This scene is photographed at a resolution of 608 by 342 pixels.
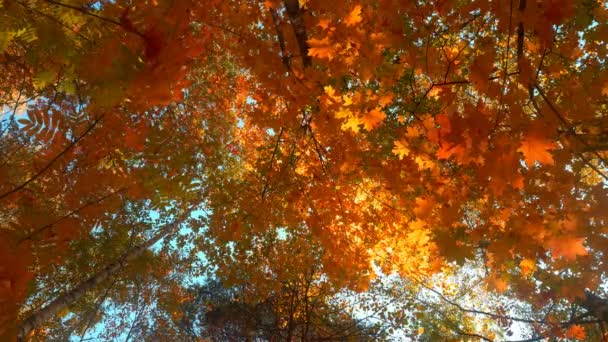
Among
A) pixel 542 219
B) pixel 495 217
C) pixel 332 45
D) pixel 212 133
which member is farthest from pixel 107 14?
pixel 212 133

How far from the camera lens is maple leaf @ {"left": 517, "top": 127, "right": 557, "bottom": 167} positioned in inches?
58.1

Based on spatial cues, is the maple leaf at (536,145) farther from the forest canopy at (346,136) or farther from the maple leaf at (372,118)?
the maple leaf at (372,118)

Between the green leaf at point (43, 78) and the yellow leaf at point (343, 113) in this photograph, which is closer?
the green leaf at point (43, 78)

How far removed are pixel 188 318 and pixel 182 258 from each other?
9.14 ft

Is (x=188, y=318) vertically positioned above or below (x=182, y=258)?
below

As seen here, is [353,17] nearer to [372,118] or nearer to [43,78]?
[372,118]

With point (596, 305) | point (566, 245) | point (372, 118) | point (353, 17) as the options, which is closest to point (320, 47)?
point (353, 17)

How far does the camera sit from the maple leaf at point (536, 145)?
1476mm

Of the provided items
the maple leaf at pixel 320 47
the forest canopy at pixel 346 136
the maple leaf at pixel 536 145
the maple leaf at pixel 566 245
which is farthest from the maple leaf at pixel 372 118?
the maple leaf at pixel 566 245

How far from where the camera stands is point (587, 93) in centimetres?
235

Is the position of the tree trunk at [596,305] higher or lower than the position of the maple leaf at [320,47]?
higher

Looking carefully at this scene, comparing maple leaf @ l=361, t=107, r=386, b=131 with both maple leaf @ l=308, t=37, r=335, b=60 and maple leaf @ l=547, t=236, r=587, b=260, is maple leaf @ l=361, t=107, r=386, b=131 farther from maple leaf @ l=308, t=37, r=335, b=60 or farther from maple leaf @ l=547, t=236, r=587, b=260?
maple leaf @ l=547, t=236, r=587, b=260

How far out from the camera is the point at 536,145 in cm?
149

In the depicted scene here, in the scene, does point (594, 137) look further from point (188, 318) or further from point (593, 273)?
point (188, 318)
